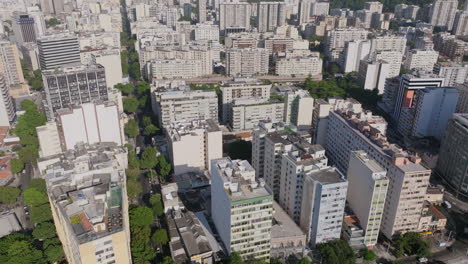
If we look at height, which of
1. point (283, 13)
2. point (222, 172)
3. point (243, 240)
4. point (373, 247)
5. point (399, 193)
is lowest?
point (373, 247)

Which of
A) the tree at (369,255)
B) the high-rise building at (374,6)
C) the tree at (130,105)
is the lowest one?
the tree at (369,255)

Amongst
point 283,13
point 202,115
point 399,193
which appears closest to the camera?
point 399,193

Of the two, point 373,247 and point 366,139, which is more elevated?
point 366,139

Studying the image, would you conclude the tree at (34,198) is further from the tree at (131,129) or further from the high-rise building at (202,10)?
the high-rise building at (202,10)

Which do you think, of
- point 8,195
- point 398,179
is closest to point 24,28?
point 8,195

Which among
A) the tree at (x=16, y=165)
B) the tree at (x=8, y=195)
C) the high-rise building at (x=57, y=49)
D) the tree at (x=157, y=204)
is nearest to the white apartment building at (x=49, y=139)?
the tree at (x=16, y=165)

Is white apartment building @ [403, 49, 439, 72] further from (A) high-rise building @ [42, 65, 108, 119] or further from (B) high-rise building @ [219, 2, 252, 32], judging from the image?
(A) high-rise building @ [42, 65, 108, 119]

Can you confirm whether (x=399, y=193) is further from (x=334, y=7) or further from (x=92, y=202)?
(x=334, y=7)

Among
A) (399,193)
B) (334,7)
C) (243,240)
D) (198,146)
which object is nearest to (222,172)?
(243,240)

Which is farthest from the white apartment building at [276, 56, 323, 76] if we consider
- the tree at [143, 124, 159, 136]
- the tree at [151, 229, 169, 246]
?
the tree at [151, 229, 169, 246]
